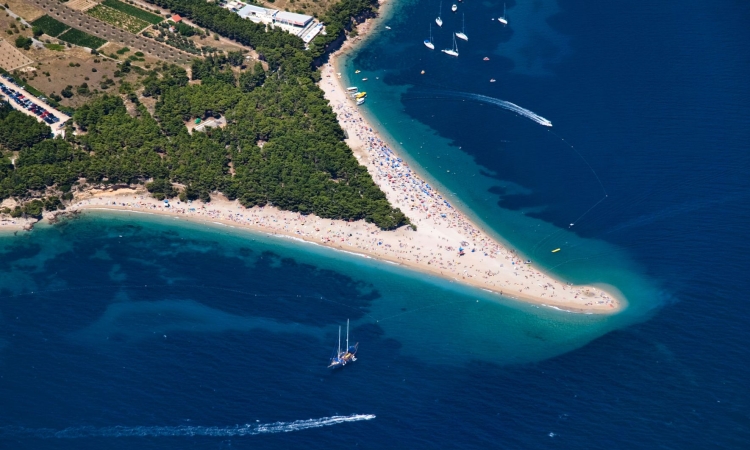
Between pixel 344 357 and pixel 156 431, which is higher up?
pixel 344 357

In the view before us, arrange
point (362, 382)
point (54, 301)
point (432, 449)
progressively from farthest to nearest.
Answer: point (54, 301), point (362, 382), point (432, 449)

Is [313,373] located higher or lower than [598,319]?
lower

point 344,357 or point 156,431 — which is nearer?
point 156,431

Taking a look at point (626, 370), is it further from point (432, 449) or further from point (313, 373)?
point (313, 373)

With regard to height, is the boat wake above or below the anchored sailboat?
below

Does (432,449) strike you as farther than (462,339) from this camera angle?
No

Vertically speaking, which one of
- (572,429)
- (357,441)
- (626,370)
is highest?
(626,370)

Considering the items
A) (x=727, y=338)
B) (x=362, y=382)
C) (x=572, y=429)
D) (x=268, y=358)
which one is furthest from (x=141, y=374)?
(x=727, y=338)

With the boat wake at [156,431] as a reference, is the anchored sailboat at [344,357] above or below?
above

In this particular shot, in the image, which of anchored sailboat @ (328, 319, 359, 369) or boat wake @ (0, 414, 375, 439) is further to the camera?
anchored sailboat @ (328, 319, 359, 369)

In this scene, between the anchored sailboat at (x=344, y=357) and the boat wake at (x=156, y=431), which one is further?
the anchored sailboat at (x=344, y=357)

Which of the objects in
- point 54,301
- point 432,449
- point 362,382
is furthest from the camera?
point 54,301
